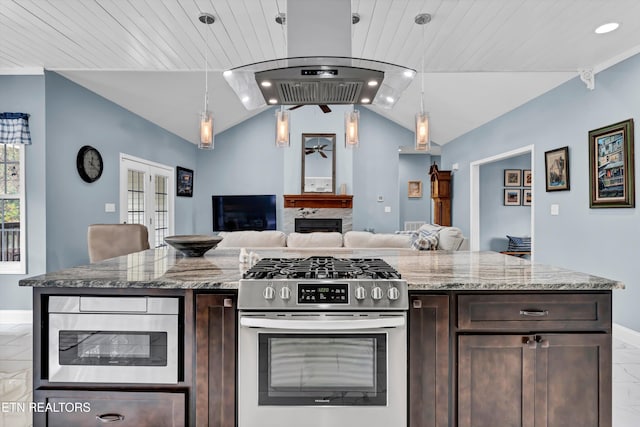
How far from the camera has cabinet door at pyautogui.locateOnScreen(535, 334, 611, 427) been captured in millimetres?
1544

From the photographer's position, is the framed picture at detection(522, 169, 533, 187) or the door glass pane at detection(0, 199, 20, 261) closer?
the door glass pane at detection(0, 199, 20, 261)

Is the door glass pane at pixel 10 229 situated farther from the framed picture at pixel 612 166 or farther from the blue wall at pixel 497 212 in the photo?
the blue wall at pixel 497 212

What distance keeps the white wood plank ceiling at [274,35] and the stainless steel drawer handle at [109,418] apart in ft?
6.89

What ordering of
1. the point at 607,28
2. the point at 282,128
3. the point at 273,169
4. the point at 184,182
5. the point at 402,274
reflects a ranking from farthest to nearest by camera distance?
the point at 273,169
the point at 184,182
the point at 282,128
the point at 607,28
the point at 402,274

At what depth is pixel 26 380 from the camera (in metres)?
2.51

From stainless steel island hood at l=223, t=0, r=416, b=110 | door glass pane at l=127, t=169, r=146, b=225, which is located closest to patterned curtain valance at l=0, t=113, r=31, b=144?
door glass pane at l=127, t=169, r=146, b=225

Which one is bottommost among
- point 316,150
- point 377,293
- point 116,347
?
point 116,347

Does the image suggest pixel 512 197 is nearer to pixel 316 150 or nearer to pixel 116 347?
pixel 316 150

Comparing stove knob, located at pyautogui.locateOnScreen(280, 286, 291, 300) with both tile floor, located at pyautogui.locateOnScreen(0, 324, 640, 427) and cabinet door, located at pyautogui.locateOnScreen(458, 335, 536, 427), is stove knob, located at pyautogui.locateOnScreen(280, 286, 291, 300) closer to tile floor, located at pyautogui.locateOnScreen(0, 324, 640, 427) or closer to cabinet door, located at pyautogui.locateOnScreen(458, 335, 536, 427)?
cabinet door, located at pyautogui.locateOnScreen(458, 335, 536, 427)

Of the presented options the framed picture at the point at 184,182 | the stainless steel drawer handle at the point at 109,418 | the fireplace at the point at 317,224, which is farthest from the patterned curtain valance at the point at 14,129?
the fireplace at the point at 317,224

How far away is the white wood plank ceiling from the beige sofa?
1.71m

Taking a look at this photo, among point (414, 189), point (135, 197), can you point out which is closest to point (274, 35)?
point (135, 197)

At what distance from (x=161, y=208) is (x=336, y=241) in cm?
401

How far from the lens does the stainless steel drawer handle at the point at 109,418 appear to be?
1.54 m
